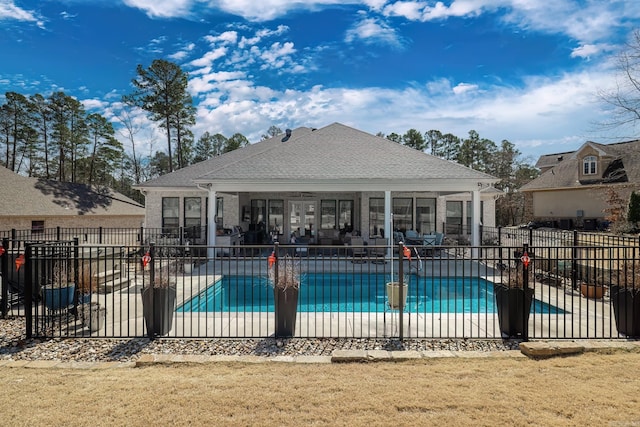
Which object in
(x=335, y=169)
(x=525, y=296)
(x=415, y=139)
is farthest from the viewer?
(x=415, y=139)

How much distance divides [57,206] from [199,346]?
24.9 meters

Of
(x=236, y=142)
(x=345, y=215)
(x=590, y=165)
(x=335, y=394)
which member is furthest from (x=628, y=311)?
(x=236, y=142)

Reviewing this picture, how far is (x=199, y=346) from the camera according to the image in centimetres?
571

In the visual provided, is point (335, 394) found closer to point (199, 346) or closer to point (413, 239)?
point (199, 346)

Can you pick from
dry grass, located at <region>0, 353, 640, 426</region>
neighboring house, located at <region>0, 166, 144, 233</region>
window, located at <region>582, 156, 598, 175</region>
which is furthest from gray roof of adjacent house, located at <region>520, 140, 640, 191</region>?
neighboring house, located at <region>0, 166, 144, 233</region>

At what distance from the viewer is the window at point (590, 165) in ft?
97.6

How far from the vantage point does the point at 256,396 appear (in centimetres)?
379

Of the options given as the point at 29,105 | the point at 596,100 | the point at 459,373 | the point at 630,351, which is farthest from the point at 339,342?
the point at 29,105

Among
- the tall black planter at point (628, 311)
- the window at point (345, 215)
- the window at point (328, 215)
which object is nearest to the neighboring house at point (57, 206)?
the window at point (328, 215)

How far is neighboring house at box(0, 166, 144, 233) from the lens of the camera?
74.1 ft

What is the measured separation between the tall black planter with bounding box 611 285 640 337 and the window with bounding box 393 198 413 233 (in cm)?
1253

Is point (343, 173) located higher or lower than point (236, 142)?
lower

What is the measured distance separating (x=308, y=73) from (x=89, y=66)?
1400cm

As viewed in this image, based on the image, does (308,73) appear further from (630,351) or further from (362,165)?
(630,351)
